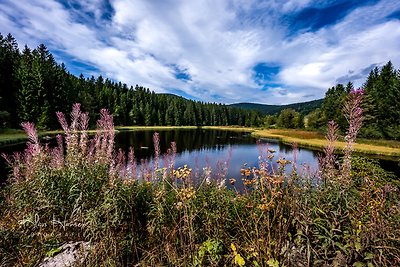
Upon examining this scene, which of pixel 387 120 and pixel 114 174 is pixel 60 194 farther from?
pixel 387 120

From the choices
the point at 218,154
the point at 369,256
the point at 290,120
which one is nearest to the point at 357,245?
the point at 369,256

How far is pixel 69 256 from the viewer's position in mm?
3570

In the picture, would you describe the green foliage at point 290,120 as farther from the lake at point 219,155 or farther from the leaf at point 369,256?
the leaf at point 369,256

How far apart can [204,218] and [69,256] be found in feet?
7.45

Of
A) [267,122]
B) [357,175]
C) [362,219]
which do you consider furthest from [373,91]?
[267,122]

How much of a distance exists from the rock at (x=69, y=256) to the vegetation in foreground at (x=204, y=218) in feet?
0.34

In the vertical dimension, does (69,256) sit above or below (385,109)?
below

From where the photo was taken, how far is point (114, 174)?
13.9 feet

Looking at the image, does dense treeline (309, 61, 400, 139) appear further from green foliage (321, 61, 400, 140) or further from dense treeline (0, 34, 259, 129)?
dense treeline (0, 34, 259, 129)

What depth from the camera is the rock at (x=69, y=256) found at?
3.44m

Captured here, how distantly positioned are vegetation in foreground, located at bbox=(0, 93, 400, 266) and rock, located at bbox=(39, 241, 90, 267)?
104mm

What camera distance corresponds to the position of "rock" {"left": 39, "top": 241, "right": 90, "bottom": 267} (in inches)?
135

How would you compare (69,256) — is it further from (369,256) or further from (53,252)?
(369,256)

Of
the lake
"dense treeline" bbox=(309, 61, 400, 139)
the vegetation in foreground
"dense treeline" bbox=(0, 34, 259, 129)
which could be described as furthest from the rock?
"dense treeline" bbox=(309, 61, 400, 139)
